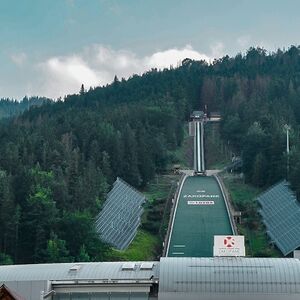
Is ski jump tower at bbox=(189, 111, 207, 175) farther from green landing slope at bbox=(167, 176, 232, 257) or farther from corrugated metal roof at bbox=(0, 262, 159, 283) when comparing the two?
corrugated metal roof at bbox=(0, 262, 159, 283)

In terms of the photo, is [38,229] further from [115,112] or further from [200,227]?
[115,112]

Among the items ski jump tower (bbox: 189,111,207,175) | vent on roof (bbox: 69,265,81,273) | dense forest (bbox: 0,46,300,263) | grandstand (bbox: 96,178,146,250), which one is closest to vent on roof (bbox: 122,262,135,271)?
vent on roof (bbox: 69,265,81,273)

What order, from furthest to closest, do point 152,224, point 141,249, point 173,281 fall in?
point 152,224, point 141,249, point 173,281

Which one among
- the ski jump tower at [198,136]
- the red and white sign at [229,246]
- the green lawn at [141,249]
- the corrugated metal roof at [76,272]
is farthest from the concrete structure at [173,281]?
the ski jump tower at [198,136]

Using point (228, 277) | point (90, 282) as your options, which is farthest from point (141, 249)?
point (90, 282)

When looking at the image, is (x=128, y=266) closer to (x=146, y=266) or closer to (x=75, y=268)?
(x=146, y=266)

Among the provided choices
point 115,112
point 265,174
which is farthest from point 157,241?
point 115,112

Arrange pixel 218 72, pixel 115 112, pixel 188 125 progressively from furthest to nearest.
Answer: pixel 218 72 → pixel 188 125 → pixel 115 112

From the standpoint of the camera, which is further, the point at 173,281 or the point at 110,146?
the point at 110,146
